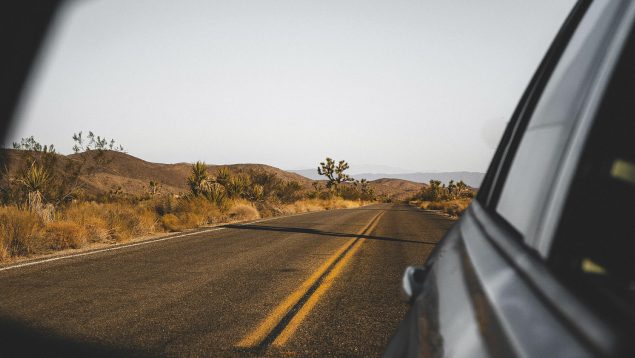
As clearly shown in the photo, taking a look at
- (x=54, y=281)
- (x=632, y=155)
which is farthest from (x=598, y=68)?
(x=54, y=281)

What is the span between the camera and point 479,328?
3.32ft

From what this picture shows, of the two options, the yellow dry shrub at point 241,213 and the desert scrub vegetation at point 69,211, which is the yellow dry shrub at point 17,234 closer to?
the desert scrub vegetation at point 69,211

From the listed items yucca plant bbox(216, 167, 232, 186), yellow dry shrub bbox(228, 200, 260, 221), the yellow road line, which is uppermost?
yucca plant bbox(216, 167, 232, 186)

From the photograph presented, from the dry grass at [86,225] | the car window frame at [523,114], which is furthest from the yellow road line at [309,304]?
the dry grass at [86,225]

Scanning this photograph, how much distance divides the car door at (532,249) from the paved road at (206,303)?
2.36 metres

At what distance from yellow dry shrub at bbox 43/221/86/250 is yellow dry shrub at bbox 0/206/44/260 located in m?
0.22

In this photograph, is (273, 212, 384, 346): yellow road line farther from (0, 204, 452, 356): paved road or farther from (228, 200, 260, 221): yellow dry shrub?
(228, 200, 260, 221): yellow dry shrub

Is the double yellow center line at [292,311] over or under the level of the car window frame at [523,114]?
under

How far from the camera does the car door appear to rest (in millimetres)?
755

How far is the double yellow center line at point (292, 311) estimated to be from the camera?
3980 mm

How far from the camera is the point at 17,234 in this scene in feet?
31.3

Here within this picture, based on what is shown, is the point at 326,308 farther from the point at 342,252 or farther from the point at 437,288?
the point at 342,252

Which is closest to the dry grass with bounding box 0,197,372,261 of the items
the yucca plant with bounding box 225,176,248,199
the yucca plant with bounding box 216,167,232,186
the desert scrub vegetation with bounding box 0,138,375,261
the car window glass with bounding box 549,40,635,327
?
the desert scrub vegetation with bounding box 0,138,375,261

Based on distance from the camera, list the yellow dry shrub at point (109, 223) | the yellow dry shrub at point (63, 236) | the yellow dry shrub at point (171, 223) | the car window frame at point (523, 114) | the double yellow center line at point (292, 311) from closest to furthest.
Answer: the car window frame at point (523, 114)
the double yellow center line at point (292, 311)
the yellow dry shrub at point (63, 236)
the yellow dry shrub at point (109, 223)
the yellow dry shrub at point (171, 223)
